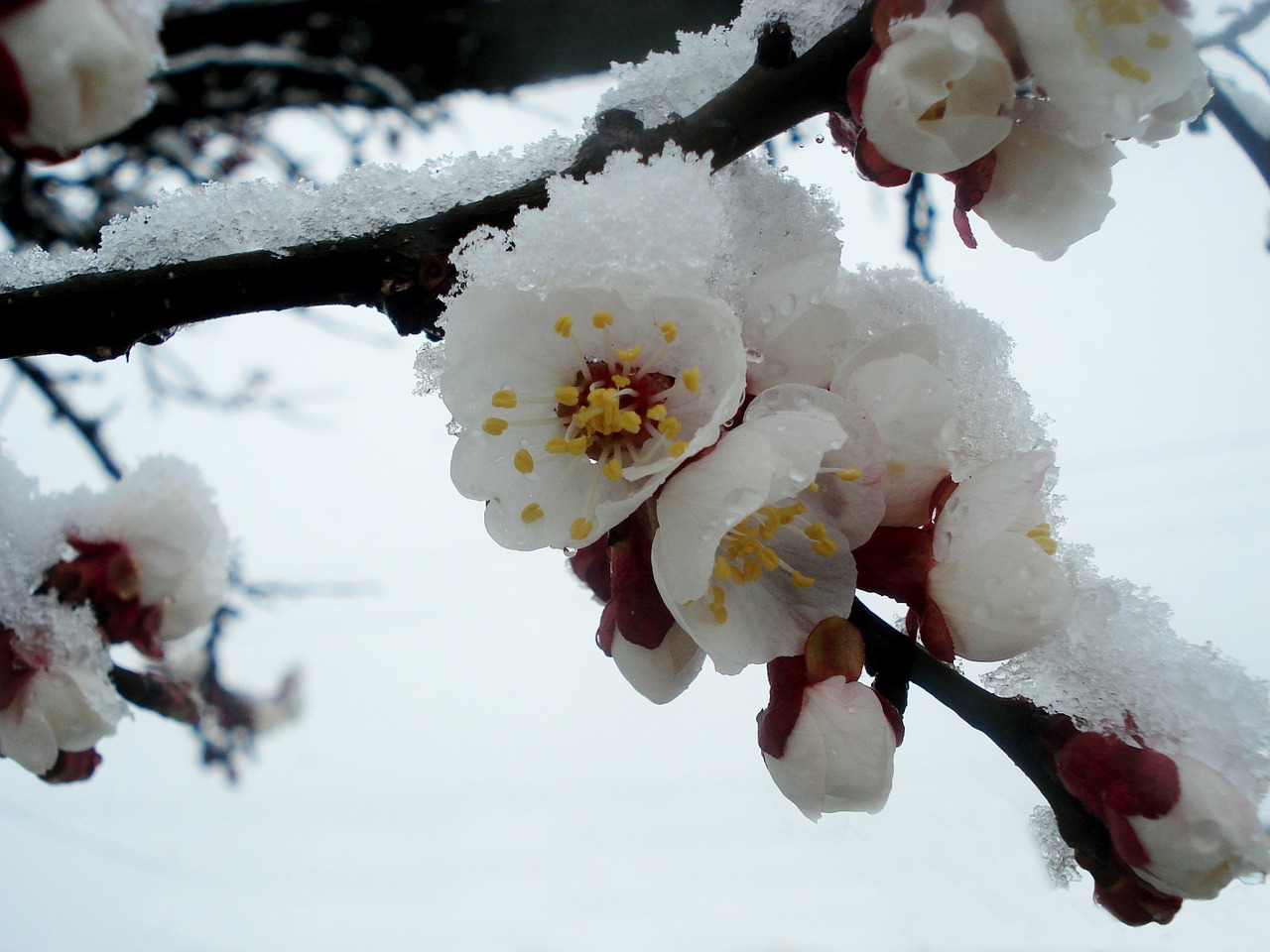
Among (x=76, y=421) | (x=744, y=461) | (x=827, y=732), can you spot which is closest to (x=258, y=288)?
(x=744, y=461)

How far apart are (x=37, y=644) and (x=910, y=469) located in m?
0.68

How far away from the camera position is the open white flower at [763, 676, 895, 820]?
42cm

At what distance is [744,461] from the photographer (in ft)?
1.28

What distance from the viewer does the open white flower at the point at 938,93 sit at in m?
0.42

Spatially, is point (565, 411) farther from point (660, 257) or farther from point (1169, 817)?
point (1169, 817)

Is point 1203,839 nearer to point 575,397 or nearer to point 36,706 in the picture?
point 575,397

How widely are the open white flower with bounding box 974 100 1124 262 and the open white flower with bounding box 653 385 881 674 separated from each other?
0.18 metres

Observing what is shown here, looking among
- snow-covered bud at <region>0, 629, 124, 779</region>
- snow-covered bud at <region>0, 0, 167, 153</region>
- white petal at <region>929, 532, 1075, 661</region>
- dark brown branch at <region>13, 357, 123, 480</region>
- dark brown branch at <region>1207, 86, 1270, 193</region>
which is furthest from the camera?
dark brown branch at <region>13, 357, 123, 480</region>

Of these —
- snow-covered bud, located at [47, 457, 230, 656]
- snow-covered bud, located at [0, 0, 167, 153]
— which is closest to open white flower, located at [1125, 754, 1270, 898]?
snow-covered bud, located at [0, 0, 167, 153]

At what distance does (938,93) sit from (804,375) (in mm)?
157

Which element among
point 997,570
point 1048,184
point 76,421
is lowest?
point 76,421

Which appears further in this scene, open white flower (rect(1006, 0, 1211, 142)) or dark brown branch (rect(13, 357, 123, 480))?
dark brown branch (rect(13, 357, 123, 480))

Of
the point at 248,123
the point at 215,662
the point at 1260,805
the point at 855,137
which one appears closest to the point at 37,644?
the point at 855,137

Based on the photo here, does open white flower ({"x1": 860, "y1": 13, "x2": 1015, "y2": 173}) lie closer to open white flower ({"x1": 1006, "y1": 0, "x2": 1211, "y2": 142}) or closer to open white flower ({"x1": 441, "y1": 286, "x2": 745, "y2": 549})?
open white flower ({"x1": 1006, "y1": 0, "x2": 1211, "y2": 142})
